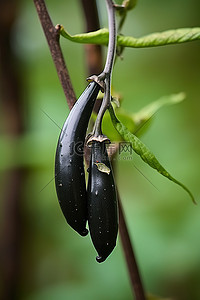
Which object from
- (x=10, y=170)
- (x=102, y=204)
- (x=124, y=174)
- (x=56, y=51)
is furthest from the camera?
(x=124, y=174)

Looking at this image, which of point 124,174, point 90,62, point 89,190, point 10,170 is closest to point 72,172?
point 89,190

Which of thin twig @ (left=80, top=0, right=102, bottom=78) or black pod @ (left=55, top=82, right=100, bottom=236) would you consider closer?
black pod @ (left=55, top=82, right=100, bottom=236)

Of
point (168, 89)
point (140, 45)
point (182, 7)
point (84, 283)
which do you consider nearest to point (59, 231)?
point (84, 283)

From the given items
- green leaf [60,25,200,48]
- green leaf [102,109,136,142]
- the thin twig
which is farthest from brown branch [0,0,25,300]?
green leaf [60,25,200,48]

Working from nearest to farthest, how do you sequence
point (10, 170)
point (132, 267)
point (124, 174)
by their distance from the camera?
point (132, 267) → point (10, 170) → point (124, 174)

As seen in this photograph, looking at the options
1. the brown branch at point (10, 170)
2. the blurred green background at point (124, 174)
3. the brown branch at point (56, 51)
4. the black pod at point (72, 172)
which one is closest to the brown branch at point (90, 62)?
the brown branch at point (56, 51)

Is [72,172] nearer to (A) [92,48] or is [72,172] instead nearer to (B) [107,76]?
(B) [107,76]

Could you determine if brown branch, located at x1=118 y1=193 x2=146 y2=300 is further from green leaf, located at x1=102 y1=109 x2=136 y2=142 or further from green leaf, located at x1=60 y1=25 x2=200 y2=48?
green leaf, located at x1=60 y1=25 x2=200 y2=48

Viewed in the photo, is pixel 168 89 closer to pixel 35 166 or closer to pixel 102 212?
pixel 35 166

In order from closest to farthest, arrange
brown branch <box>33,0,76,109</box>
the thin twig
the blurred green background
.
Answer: brown branch <box>33,0,76,109</box> → the thin twig → the blurred green background
